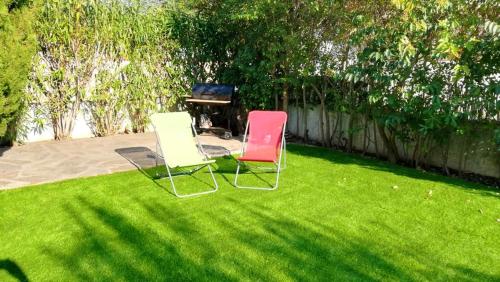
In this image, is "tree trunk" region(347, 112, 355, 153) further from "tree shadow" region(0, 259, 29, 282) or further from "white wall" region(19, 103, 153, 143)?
"tree shadow" region(0, 259, 29, 282)

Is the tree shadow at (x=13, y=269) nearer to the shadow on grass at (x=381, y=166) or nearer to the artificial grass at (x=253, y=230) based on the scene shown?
the artificial grass at (x=253, y=230)

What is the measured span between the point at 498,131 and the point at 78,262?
5618mm

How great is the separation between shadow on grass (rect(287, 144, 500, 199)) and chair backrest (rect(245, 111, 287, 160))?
1.60 meters

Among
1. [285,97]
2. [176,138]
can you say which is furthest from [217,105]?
[176,138]

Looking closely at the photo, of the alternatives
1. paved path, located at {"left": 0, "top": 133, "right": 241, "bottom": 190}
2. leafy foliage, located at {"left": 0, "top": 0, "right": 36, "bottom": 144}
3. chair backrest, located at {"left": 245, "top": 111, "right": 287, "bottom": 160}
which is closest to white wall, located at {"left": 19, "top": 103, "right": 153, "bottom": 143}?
paved path, located at {"left": 0, "top": 133, "right": 241, "bottom": 190}

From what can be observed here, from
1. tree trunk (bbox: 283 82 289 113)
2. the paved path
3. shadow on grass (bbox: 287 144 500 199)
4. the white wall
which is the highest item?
tree trunk (bbox: 283 82 289 113)

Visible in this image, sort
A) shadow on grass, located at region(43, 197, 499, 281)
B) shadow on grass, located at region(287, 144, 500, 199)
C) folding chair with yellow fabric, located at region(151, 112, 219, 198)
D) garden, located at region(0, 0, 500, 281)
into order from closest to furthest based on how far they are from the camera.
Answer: shadow on grass, located at region(43, 197, 499, 281) → garden, located at region(0, 0, 500, 281) → folding chair with yellow fabric, located at region(151, 112, 219, 198) → shadow on grass, located at region(287, 144, 500, 199)

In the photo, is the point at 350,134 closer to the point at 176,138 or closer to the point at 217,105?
the point at 217,105

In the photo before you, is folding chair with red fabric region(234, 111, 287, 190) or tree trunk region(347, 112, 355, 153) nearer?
folding chair with red fabric region(234, 111, 287, 190)

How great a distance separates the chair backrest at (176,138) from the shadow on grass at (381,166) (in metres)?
2.73

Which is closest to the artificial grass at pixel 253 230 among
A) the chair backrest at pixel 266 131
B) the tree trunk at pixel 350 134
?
the chair backrest at pixel 266 131

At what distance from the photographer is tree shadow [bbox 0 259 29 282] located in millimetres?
3310

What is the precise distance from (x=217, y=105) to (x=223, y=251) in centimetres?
663

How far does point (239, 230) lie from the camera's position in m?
4.29
